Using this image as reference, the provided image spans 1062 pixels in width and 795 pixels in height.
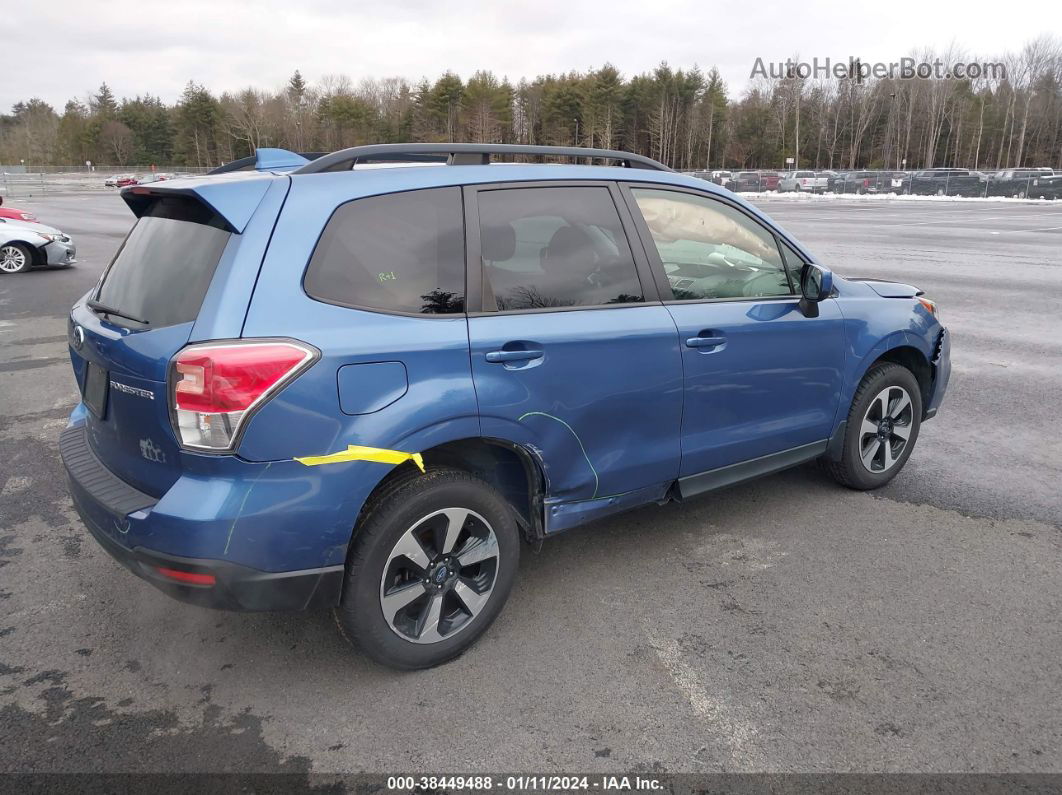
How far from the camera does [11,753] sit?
98.3 inches

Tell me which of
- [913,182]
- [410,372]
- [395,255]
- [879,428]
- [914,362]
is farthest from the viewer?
[913,182]

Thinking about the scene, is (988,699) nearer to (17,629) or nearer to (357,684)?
(357,684)

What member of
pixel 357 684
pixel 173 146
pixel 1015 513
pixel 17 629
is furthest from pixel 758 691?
pixel 173 146

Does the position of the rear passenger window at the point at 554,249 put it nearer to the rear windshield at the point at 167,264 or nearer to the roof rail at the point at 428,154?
the roof rail at the point at 428,154

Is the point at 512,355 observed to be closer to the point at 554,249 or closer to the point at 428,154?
the point at 554,249

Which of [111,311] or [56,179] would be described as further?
[56,179]

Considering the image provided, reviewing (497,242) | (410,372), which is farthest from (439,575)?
(497,242)

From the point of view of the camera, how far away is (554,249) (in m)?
3.28

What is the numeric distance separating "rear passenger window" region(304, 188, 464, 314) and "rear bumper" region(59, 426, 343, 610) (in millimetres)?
→ 919

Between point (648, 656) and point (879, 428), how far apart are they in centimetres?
229

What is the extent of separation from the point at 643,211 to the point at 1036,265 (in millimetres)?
14252

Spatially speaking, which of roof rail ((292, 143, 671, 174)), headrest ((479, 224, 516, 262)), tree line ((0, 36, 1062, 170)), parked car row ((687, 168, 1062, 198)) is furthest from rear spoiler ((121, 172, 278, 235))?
tree line ((0, 36, 1062, 170))

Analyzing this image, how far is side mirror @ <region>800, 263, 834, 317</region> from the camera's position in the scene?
12.6 ft

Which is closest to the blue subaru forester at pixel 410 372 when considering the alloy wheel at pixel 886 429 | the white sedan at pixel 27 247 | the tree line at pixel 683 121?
the alloy wheel at pixel 886 429
